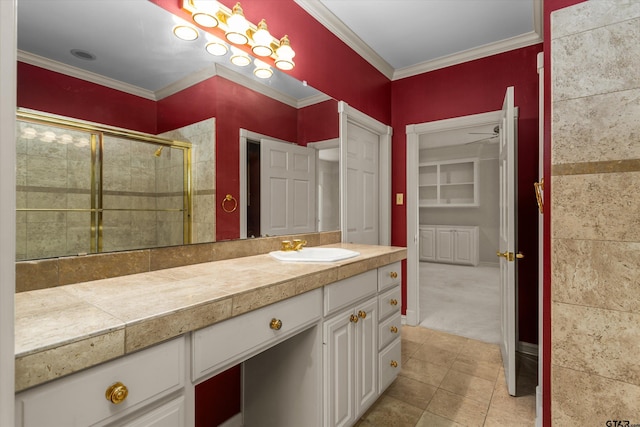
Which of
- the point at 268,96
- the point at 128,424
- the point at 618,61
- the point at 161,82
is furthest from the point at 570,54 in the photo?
the point at 128,424

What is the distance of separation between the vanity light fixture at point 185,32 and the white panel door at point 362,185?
1.43 meters

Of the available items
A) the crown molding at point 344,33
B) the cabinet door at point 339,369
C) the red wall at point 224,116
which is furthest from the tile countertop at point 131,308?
the crown molding at point 344,33

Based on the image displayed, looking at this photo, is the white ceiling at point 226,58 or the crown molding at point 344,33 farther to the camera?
the crown molding at point 344,33

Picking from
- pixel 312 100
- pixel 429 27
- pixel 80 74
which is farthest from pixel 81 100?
pixel 429 27

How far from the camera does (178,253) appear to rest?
4.54 ft

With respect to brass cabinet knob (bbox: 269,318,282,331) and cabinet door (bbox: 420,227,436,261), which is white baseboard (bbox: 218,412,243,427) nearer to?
brass cabinet knob (bbox: 269,318,282,331)

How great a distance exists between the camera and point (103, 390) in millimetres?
675

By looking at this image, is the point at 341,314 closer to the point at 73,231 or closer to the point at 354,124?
the point at 73,231

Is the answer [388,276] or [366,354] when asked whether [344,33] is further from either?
[366,354]

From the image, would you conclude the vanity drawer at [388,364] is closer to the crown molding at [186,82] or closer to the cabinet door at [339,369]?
the cabinet door at [339,369]

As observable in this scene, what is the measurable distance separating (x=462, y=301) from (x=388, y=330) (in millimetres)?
2523

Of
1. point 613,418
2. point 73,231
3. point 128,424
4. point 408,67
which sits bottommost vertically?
point 613,418

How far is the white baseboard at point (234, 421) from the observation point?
1614mm

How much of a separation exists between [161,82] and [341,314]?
51.9 inches
